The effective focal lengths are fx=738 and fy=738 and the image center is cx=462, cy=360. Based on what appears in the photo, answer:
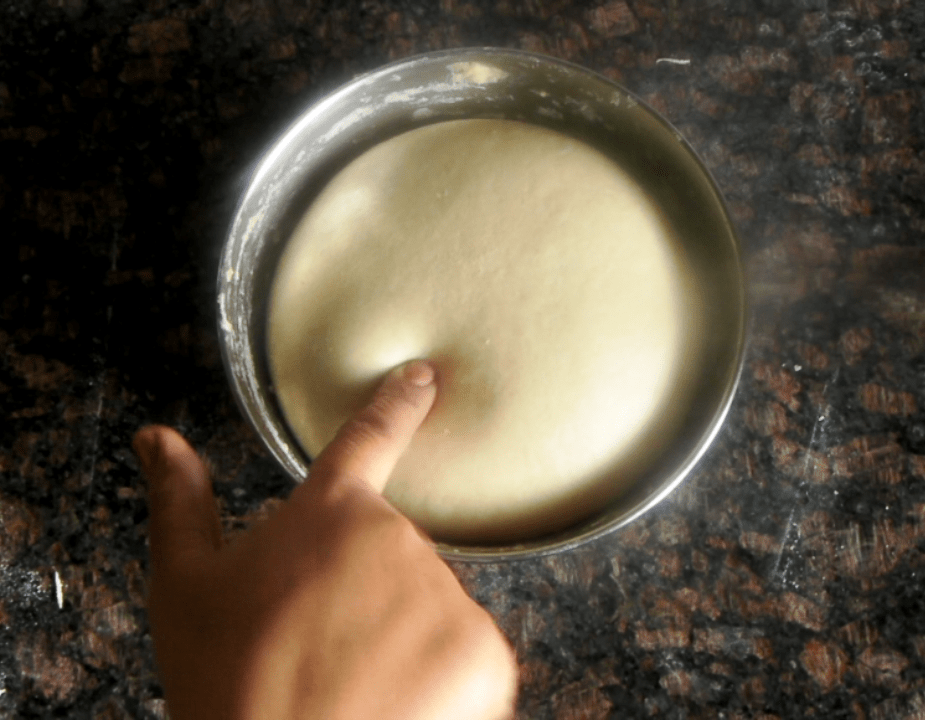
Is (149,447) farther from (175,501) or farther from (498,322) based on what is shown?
(498,322)

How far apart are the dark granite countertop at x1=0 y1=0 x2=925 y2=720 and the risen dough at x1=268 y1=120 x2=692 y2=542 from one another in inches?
4.3

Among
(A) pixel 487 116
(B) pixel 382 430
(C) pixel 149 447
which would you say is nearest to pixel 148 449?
(C) pixel 149 447

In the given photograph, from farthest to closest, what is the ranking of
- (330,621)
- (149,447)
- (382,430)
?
(149,447) → (382,430) → (330,621)

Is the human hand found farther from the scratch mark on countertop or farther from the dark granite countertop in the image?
the scratch mark on countertop

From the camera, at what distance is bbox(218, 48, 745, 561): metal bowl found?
2.28ft

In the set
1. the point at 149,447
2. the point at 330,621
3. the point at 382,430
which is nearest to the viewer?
the point at 330,621

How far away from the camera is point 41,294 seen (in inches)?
32.8

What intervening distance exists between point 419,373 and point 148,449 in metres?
0.28

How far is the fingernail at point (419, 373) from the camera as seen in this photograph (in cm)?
68

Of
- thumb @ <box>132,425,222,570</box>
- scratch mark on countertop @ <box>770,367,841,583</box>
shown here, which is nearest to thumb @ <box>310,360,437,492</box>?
thumb @ <box>132,425,222,570</box>

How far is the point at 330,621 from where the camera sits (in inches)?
20.0

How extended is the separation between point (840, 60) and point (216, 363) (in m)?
0.77

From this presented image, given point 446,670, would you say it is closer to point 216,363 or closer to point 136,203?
point 216,363

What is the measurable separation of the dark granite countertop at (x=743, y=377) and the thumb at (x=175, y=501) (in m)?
0.09
